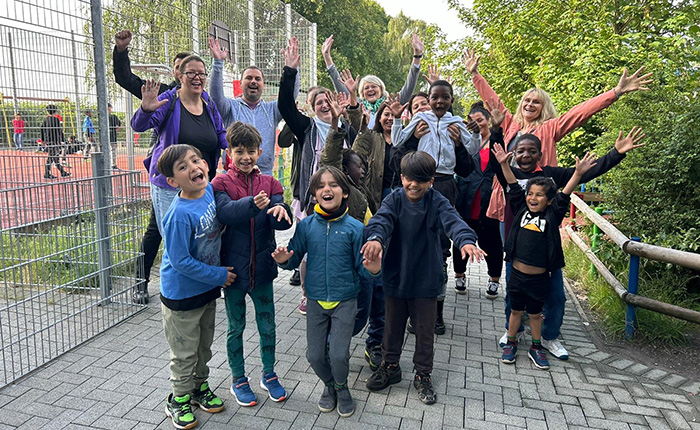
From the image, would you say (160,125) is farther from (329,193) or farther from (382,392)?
(382,392)

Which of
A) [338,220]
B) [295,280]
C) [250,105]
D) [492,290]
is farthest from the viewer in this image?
[295,280]

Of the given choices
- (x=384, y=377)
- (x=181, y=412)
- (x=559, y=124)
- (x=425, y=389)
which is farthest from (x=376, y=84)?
(x=181, y=412)

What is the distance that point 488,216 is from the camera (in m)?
4.79

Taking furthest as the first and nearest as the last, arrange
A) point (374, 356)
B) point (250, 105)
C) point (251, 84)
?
point (250, 105)
point (251, 84)
point (374, 356)

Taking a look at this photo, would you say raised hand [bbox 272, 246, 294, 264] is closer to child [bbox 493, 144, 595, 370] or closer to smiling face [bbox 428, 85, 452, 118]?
child [bbox 493, 144, 595, 370]

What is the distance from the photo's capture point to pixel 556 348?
158 inches

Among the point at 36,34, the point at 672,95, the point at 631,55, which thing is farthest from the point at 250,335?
the point at 631,55

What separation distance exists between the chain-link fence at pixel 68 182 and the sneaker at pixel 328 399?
2.11 metres

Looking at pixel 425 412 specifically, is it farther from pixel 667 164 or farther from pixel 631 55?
pixel 631 55

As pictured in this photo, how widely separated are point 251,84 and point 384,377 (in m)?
2.88

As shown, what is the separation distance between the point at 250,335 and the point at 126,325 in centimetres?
118

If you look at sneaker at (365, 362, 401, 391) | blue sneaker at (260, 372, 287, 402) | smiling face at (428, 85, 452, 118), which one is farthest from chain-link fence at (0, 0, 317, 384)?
smiling face at (428, 85, 452, 118)

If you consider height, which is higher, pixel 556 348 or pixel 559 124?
pixel 559 124

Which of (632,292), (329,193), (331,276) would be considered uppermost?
(329,193)
